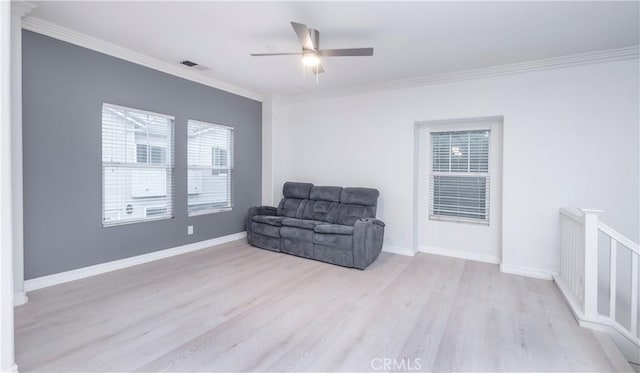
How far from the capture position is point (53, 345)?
85.7 inches

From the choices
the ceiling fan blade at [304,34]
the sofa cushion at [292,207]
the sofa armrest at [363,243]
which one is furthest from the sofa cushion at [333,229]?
the ceiling fan blade at [304,34]

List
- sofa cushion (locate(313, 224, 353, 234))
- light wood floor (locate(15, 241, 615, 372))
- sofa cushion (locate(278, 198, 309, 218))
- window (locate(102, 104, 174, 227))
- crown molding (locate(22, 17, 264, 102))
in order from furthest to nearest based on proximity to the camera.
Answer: sofa cushion (locate(278, 198, 309, 218)), sofa cushion (locate(313, 224, 353, 234)), window (locate(102, 104, 174, 227)), crown molding (locate(22, 17, 264, 102)), light wood floor (locate(15, 241, 615, 372))

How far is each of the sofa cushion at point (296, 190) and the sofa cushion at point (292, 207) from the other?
0.24 ft

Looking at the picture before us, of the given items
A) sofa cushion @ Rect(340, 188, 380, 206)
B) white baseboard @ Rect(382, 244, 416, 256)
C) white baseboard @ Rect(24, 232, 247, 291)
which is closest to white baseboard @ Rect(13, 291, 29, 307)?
white baseboard @ Rect(24, 232, 247, 291)

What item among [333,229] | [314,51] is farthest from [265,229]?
[314,51]

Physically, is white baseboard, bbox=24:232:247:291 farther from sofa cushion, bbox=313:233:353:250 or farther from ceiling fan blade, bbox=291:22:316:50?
ceiling fan blade, bbox=291:22:316:50

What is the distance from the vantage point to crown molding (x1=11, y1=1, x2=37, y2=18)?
2.67 m

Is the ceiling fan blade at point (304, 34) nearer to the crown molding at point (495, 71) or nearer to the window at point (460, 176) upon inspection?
the crown molding at point (495, 71)

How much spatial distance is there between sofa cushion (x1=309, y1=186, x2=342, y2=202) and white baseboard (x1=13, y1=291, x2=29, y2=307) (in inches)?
144

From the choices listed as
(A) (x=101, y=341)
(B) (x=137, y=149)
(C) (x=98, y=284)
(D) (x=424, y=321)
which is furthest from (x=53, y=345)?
(D) (x=424, y=321)

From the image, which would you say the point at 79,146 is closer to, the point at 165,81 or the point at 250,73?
the point at 165,81

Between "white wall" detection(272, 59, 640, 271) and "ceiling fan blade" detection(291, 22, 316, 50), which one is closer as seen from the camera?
"ceiling fan blade" detection(291, 22, 316, 50)

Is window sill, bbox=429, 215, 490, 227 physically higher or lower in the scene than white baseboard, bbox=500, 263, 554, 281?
higher

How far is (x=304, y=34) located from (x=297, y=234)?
2.75m
